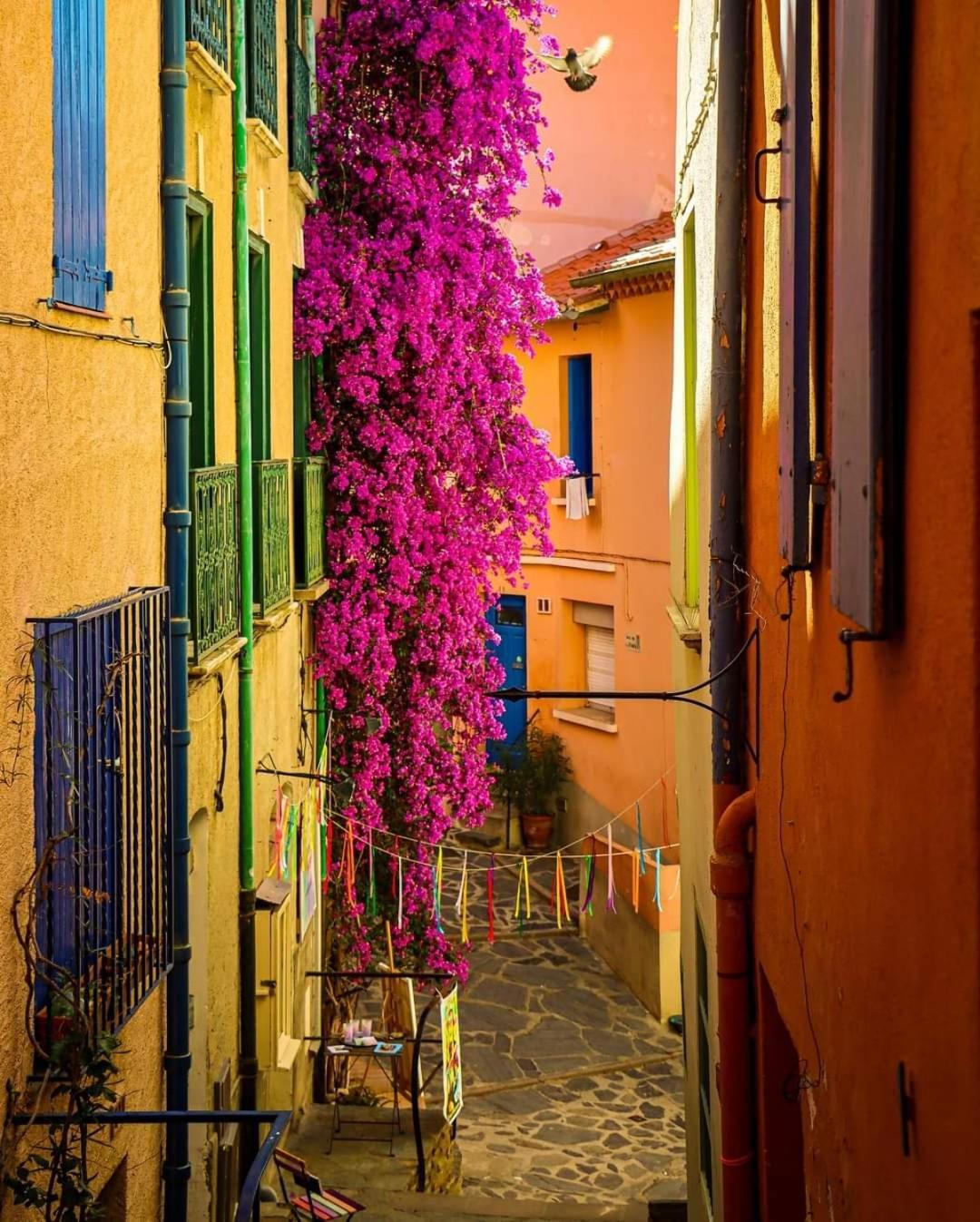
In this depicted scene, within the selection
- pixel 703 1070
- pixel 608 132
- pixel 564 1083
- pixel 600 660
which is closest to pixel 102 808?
pixel 703 1070

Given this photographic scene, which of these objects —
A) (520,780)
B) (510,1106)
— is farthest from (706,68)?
(520,780)

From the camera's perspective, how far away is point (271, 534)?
11461 mm

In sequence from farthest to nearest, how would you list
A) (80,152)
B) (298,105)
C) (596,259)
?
(596,259) → (298,105) → (80,152)

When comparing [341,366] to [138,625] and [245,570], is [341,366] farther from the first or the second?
[138,625]

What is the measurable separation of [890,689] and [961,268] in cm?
109

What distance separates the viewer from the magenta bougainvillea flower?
1527 centimetres

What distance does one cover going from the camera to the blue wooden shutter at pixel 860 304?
136 inches

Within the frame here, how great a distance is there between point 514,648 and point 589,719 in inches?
156

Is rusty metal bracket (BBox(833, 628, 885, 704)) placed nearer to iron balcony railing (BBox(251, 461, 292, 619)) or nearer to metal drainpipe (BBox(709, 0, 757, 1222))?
metal drainpipe (BBox(709, 0, 757, 1222))

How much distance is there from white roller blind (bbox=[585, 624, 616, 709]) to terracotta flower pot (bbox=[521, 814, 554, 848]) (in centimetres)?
200

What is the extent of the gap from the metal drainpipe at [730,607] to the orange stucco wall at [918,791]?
5.75ft

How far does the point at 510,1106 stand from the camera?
52.6 feet

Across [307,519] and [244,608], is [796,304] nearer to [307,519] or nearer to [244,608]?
[244,608]

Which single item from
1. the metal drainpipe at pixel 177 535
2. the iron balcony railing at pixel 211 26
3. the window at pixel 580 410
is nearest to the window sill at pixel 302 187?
the iron balcony railing at pixel 211 26
